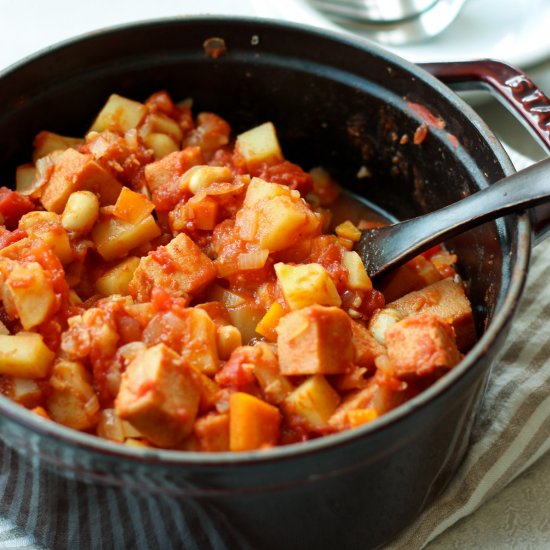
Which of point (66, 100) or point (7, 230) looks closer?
point (7, 230)

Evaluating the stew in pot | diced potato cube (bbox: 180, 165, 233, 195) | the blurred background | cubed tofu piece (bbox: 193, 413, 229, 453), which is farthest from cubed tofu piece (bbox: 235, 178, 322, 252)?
the blurred background

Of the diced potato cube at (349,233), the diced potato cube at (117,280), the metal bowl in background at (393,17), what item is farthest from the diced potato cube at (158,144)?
the metal bowl in background at (393,17)

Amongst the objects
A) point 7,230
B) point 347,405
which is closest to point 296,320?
point 347,405

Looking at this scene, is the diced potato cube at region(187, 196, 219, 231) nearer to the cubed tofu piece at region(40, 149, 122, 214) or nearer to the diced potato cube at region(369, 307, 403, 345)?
the cubed tofu piece at region(40, 149, 122, 214)

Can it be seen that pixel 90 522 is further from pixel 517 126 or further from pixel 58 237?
pixel 517 126

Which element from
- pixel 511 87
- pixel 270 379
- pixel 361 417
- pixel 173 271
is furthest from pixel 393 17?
pixel 361 417

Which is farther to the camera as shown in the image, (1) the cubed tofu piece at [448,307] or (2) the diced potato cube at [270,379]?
(1) the cubed tofu piece at [448,307]

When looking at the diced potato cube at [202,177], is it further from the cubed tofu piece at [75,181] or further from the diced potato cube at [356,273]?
the diced potato cube at [356,273]
